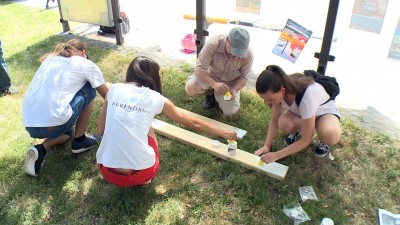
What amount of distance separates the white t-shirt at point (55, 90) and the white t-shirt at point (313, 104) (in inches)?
71.2

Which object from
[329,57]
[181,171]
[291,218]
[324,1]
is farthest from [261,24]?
[291,218]

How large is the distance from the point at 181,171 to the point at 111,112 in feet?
3.16

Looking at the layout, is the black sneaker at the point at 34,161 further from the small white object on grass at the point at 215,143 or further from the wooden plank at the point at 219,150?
the small white object on grass at the point at 215,143

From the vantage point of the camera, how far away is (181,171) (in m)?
3.11

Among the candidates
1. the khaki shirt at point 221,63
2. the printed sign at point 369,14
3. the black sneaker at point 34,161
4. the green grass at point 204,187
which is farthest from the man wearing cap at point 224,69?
the black sneaker at point 34,161

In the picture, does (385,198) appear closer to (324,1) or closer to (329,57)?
(329,57)

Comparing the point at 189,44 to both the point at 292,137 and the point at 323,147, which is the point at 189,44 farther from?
the point at 323,147

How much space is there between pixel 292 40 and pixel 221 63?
0.95 metres

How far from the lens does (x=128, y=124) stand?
2.44m

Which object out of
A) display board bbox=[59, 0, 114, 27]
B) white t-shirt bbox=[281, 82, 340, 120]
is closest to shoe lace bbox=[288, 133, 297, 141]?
white t-shirt bbox=[281, 82, 340, 120]

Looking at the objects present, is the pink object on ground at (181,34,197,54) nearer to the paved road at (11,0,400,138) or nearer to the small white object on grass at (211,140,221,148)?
the paved road at (11,0,400,138)

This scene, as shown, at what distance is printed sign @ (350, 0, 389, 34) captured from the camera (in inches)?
143

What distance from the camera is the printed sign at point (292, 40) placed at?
386 centimetres

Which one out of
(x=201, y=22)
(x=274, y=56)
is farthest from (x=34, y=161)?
(x=274, y=56)
